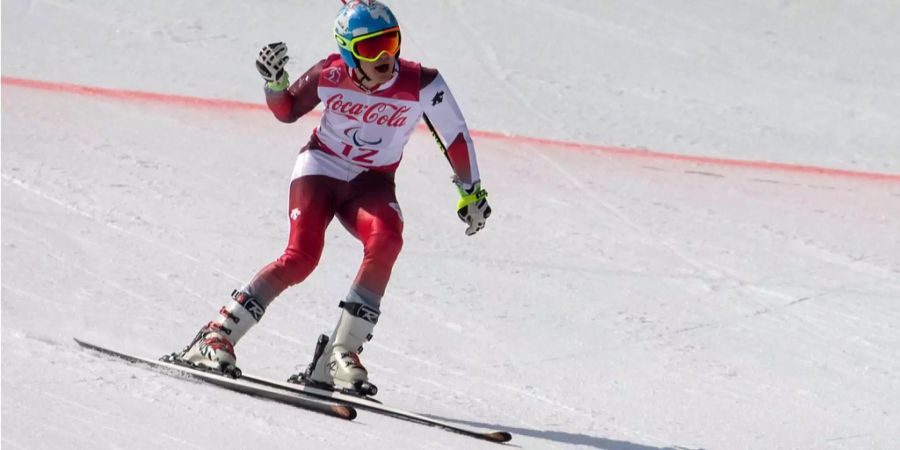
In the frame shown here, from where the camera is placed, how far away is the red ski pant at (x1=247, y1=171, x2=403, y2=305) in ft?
17.2

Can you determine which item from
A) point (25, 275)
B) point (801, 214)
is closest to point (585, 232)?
point (801, 214)

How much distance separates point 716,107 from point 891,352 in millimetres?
4720

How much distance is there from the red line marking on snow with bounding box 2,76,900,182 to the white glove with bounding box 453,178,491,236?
165 inches

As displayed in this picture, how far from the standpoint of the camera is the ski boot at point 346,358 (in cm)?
512

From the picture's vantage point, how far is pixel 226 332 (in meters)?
5.23

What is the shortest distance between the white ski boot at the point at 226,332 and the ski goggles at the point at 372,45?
1.02 m

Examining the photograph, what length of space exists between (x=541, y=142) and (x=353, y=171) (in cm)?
434

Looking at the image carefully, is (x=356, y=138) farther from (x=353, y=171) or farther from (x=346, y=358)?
(x=346, y=358)

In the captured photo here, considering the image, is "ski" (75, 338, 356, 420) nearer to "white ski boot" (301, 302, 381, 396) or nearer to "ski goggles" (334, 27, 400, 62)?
"white ski boot" (301, 302, 381, 396)

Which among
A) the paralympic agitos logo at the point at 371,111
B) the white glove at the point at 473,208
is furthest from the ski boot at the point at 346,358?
the paralympic agitos logo at the point at 371,111

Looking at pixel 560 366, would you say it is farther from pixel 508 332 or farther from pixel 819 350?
pixel 819 350

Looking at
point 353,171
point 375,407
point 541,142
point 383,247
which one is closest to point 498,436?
point 375,407

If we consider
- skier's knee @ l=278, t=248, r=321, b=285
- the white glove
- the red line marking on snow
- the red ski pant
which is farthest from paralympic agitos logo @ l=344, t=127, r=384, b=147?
the red line marking on snow

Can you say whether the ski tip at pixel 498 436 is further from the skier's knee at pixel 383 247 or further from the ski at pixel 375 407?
the skier's knee at pixel 383 247
